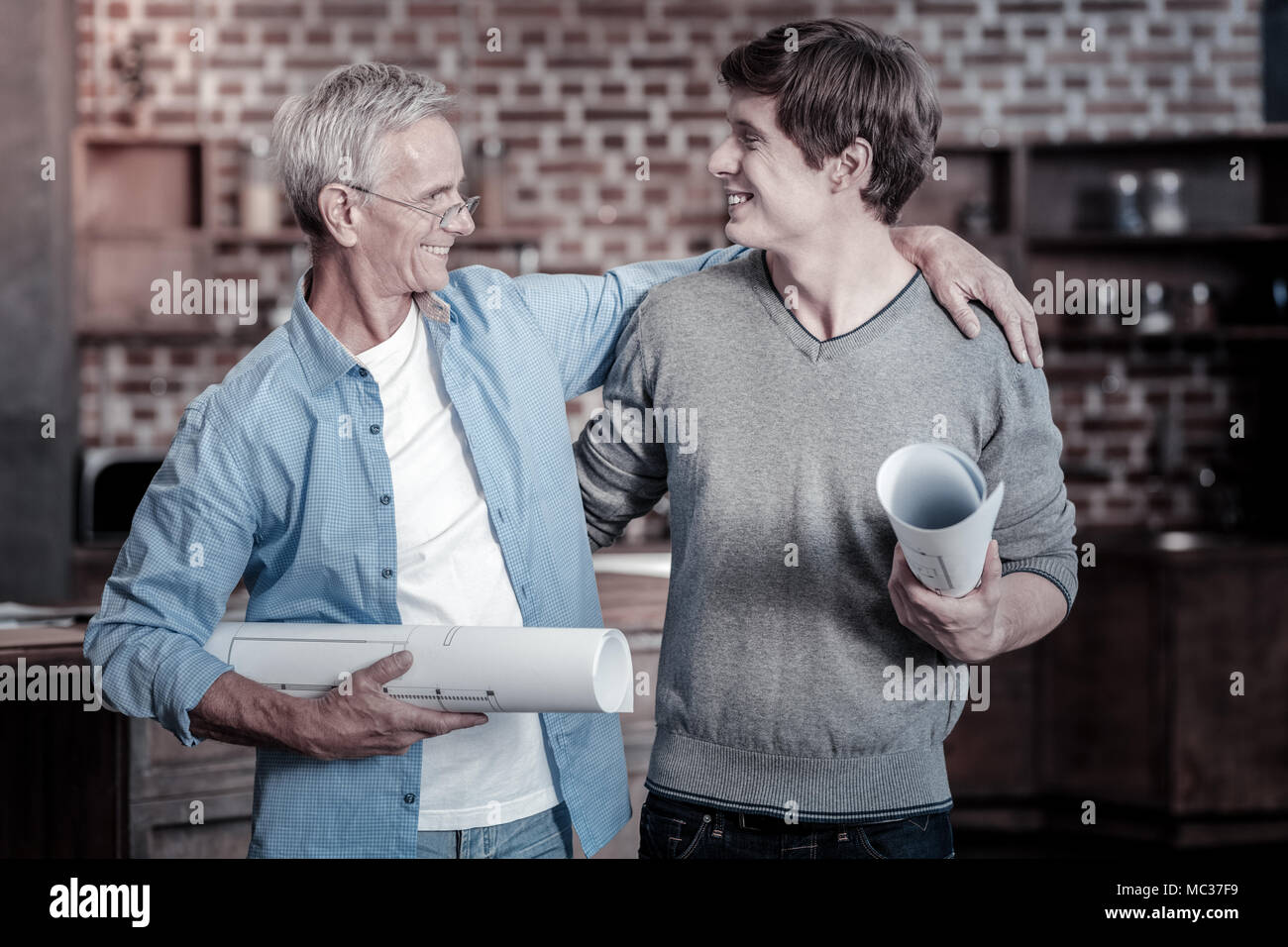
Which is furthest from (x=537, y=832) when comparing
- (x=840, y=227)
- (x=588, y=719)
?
(x=840, y=227)

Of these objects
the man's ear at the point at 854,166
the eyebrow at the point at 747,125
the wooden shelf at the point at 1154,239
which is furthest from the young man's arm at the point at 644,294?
the wooden shelf at the point at 1154,239

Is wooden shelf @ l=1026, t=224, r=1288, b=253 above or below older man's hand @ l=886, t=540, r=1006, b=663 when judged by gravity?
above

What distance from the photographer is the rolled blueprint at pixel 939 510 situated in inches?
40.8

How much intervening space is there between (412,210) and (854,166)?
0.49 meters

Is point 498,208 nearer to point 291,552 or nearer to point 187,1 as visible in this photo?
point 187,1

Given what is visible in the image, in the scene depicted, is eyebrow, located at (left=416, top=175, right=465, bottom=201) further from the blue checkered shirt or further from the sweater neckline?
the sweater neckline

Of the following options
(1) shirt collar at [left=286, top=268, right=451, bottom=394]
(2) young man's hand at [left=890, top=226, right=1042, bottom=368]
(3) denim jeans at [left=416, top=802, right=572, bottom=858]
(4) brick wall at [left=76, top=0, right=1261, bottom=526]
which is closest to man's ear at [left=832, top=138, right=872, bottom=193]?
(2) young man's hand at [left=890, top=226, right=1042, bottom=368]

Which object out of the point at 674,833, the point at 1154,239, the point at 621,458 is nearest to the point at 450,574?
the point at 621,458

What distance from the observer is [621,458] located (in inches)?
59.0

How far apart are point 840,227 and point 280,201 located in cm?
365

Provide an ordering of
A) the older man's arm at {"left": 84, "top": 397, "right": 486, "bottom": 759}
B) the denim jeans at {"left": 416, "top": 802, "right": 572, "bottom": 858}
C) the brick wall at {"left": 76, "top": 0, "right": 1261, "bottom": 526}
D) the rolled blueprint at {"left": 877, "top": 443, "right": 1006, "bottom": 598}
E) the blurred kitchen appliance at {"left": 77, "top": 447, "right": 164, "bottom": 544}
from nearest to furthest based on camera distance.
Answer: the rolled blueprint at {"left": 877, "top": 443, "right": 1006, "bottom": 598}, the older man's arm at {"left": 84, "top": 397, "right": 486, "bottom": 759}, the denim jeans at {"left": 416, "top": 802, "right": 572, "bottom": 858}, the blurred kitchen appliance at {"left": 77, "top": 447, "right": 164, "bottom": 544}, the brick wall at {"left": 76, "top": 0, "right": 1261, "bottom": 526}

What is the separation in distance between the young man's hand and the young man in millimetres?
18

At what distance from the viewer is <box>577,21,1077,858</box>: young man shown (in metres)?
1.29

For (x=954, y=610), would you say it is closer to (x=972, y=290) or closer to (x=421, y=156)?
(x=972, y=290)
